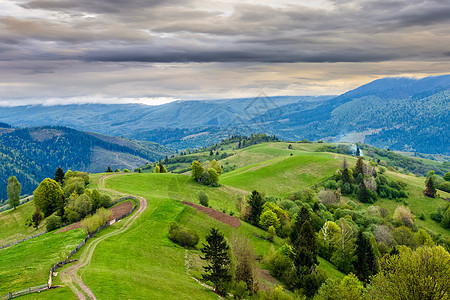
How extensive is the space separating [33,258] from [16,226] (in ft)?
181

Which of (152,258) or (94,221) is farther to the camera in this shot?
(94,221)

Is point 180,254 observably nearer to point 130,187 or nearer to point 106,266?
point 106,266

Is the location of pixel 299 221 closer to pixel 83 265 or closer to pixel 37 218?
pixel 83 265

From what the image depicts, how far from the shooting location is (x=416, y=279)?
3488 centimetres

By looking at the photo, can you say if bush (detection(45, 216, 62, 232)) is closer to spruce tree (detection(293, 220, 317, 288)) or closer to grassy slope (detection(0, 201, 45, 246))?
grassy slope (detection(0, 201, 45, 246))

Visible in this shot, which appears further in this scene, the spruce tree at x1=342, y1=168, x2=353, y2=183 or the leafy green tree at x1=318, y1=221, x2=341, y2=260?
the spruce tree at x1=342, y1=168, x2=353, y2=183

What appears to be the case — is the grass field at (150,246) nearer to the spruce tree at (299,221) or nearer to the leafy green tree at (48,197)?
the spruce tree at (299,221)

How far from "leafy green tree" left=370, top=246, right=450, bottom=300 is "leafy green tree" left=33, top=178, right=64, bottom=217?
102 m

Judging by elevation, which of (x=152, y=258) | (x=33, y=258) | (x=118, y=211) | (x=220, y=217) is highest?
(x=33, y=258)

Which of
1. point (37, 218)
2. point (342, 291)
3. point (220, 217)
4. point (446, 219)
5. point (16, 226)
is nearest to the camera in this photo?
point (342, 291)

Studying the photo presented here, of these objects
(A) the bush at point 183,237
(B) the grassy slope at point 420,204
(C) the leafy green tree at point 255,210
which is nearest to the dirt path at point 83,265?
(A) the bush at point 183,237

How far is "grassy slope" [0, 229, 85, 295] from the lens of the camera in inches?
1704

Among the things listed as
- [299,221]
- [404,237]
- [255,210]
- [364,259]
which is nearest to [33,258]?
[255,210]

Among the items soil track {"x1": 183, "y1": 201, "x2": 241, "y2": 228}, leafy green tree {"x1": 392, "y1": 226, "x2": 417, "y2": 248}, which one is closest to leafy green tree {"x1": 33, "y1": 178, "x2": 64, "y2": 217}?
soil track {"x1": 183, "y1": 201, "x2": 241, "y2": 228}
